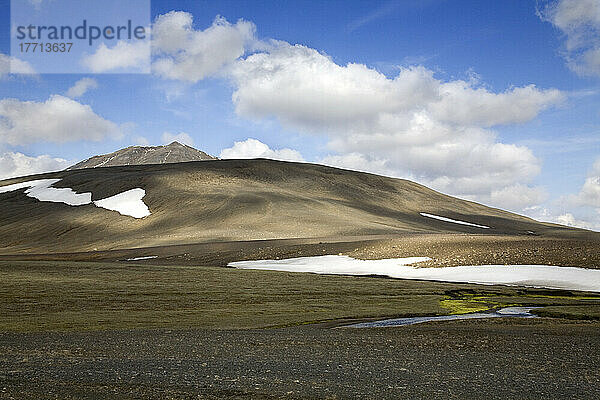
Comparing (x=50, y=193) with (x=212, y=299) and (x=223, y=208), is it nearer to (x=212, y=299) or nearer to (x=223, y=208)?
(x=223, y=208)

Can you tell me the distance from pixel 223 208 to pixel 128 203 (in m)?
22.8

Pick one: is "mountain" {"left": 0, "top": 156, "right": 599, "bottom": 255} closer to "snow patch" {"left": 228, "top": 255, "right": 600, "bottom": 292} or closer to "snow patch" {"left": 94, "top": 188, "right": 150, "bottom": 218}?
"snow patch" {"left": 94, "top": 188, "right": 150, "bottom": 218}

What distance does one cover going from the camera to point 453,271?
49344mm

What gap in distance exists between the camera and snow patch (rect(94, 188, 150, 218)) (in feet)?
363

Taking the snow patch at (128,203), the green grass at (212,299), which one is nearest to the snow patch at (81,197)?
the snow patch at (128,203)

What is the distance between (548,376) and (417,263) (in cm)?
4112

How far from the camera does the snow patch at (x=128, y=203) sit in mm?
110688

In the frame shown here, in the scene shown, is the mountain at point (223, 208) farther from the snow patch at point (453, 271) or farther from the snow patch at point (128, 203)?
the snow patch at point (453, 271)

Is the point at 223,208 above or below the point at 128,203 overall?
below

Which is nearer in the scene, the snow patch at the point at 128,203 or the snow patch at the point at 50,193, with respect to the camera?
the snow patch at the point at 128,203

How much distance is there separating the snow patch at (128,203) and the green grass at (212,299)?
62533 millimetres

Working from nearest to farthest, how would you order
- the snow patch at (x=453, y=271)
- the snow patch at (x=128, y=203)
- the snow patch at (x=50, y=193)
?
the snow patch at (x=453, y=271) → the snow patch at (x=128, y=203) → the snow patch at (x=50, y=193)

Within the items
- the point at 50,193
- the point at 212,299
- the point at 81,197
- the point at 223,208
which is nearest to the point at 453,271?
the point at 212,299

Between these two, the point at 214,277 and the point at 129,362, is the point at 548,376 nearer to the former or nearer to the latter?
the point at 129,362
